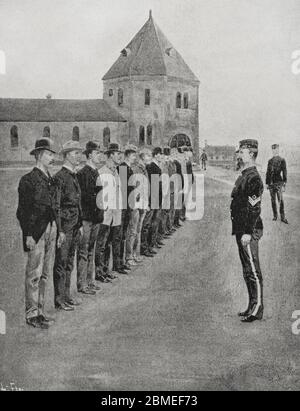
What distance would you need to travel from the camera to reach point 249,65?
16.3 feet

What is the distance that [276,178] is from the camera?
4766mm

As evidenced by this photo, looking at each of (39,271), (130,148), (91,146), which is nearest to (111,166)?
(130,148)

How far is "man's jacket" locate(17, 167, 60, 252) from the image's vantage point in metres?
4.34

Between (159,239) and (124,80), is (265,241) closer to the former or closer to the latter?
(159,239)

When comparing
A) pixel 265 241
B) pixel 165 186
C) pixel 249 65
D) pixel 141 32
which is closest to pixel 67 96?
pixel 141 32

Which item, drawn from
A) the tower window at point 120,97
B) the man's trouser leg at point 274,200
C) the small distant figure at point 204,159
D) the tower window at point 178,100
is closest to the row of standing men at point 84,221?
the small distant figure at point 204,159

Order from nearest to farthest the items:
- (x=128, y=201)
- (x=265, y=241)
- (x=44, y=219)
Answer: (x=44, y=219)
(x=265, y=241)
(x=128, y=201)

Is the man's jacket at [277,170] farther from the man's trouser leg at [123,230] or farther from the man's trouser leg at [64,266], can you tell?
the man's trouser leg at [64,266]

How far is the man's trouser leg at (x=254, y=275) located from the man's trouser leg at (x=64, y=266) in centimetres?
→ 130

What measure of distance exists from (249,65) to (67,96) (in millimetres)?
1556

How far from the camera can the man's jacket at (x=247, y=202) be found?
4.50 meters

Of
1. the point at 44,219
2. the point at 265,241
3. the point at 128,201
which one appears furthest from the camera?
the point at 128,201

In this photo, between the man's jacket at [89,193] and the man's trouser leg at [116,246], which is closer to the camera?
the man's jacket at [89,193]
